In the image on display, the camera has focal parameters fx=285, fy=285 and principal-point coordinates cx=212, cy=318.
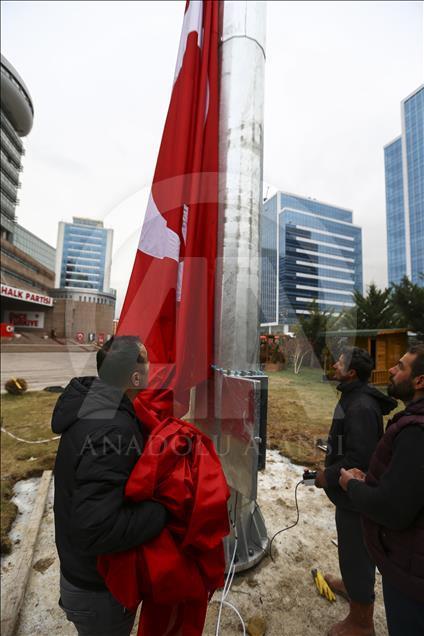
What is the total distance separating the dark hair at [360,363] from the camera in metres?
1.83

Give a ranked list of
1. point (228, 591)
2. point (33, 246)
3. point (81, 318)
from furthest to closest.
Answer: point (33, 246), point (81, 318), point (228, 591)

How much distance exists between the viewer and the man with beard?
1106 mm

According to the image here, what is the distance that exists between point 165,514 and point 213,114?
3103 mm

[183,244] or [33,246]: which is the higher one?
[33,246]

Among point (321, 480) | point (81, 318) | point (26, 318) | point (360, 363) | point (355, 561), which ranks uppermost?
point (26, 318)

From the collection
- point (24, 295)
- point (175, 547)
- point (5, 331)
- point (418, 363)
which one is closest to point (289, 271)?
point (418, 363)

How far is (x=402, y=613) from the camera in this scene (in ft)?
4.04

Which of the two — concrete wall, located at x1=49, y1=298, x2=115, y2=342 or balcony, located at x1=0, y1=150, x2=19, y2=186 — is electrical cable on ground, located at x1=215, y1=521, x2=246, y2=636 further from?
balcony, located at x1=0, y1=150, x2=19, y2=186

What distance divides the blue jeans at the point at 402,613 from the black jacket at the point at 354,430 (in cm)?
Result: 37

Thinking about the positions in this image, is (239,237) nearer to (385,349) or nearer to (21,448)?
(385,349)

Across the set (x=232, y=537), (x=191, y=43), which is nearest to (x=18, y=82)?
(x=191, y=43)

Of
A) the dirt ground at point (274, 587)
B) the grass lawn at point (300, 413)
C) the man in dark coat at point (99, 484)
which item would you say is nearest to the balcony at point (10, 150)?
the grass lawn at point (300, 413)

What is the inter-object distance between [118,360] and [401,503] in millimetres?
1299

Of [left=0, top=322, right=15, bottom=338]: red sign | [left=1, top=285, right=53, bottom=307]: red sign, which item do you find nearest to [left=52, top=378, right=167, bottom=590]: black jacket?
[left=0, top=322, right=15, bottom=338]: red sign
